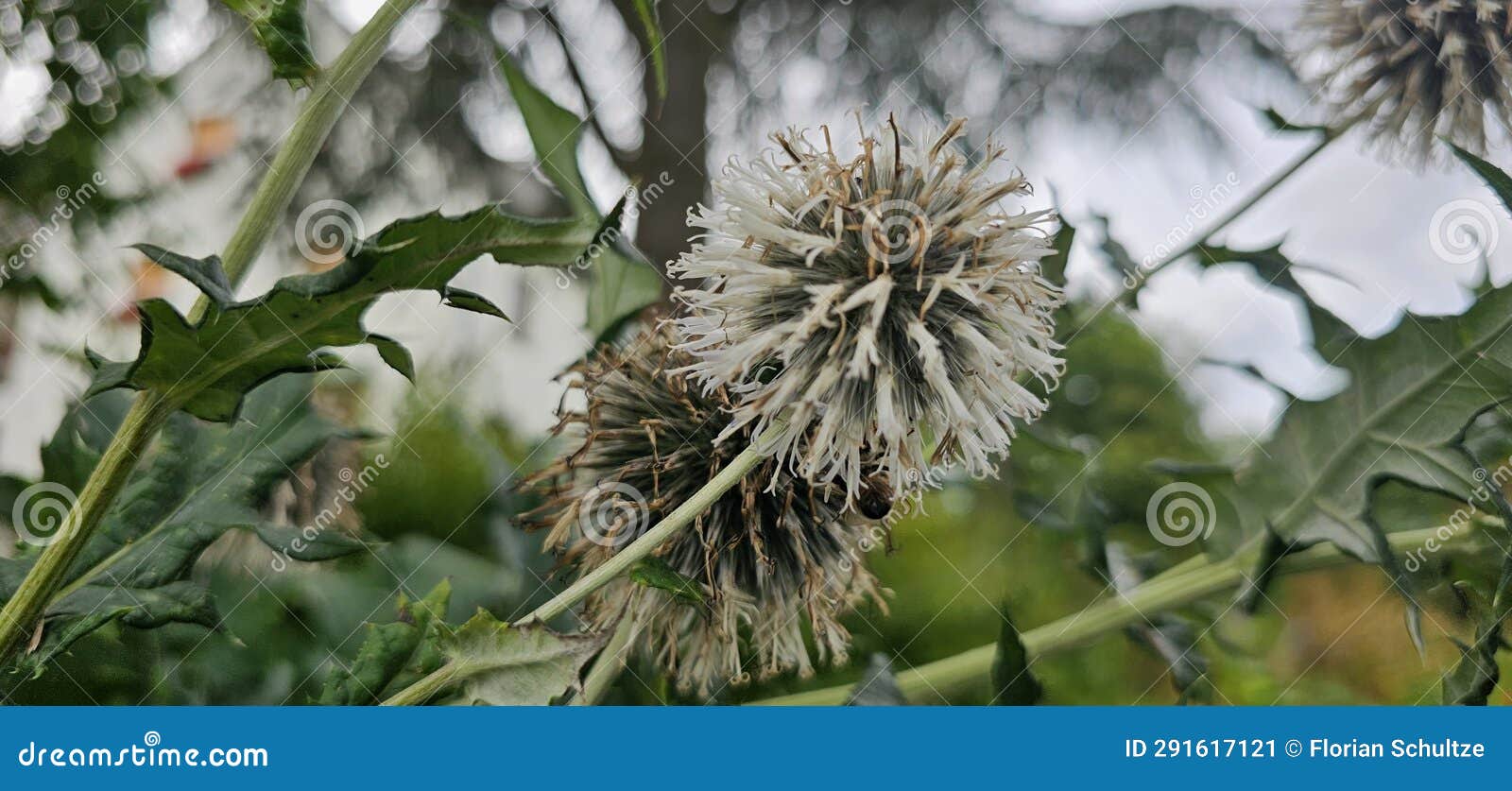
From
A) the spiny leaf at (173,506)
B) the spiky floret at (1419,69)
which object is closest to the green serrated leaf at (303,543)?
the spiny leaf at (173,506)

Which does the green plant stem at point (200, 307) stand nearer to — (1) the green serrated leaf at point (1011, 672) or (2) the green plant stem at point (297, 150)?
(2) the green plant stem at point (297, 150)

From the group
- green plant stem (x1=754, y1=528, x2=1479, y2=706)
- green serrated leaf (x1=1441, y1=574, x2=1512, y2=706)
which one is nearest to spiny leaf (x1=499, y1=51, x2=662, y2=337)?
green plant stem (x1=754, y1=528, x2=1479, y2=706)

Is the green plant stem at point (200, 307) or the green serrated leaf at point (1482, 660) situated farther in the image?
the green serrated leaf at point (1482, 660)

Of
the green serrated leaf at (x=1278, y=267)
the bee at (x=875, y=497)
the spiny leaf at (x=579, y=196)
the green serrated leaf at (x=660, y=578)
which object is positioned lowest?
the green serrated leaf at (x=660, y=578)

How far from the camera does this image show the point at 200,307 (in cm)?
34

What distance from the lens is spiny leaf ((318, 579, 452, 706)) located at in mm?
393

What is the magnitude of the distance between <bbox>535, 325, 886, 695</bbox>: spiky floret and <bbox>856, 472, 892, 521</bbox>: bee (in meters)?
0.01

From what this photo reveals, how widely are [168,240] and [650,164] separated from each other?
627 mm

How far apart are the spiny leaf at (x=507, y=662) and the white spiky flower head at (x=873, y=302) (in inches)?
4.7

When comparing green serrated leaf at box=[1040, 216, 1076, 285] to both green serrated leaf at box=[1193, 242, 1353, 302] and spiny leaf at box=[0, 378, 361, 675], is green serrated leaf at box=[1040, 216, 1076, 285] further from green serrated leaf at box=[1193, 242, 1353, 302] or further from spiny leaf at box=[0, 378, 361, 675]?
spiny leaf at box=[0, 378, 361, 675]

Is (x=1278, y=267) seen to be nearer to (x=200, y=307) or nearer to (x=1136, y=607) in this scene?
(x=1136, y=607)

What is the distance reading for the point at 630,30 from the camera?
38.6 inches

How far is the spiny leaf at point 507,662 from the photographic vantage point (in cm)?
38

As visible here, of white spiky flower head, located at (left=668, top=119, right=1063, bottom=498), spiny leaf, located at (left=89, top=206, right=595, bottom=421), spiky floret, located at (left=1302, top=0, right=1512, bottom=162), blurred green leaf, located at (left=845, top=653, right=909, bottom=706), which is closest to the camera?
spiny leaf, located at (left=89, top=206, right=595, bottom=421)
